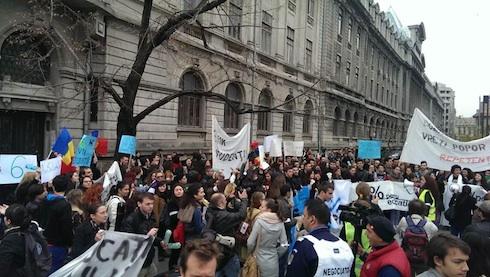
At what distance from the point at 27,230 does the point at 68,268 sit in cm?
71

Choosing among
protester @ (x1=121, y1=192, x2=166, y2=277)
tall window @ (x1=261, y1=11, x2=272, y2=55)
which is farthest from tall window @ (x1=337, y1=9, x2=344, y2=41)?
protester @ (x1=121, y1=192, x2=166, y2=277)

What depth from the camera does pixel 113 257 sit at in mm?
3846

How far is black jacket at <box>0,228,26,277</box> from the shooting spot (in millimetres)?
3799

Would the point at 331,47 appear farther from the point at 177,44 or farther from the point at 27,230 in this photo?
the point at 27,230

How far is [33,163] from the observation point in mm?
7117

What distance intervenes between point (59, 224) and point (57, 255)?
1.11 ft

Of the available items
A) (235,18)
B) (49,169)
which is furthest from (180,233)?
(235,18)

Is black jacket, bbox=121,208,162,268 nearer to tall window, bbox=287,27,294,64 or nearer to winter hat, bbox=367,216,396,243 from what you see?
winter hat, bbox=367,216,396,243

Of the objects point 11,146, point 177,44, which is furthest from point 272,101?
point 11,146

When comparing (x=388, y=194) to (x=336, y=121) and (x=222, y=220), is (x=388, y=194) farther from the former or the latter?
(x=336, y=121)

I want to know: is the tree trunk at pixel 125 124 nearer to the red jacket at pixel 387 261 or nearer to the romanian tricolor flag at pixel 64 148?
the romanian tricolor flag at pixel 64 148

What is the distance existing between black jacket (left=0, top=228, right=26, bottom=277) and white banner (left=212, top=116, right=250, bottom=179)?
19.5ft

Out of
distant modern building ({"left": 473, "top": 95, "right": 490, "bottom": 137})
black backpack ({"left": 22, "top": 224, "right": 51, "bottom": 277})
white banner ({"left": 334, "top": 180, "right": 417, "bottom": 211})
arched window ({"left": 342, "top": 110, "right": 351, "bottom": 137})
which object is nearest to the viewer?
black backpack ({"left": 22, "top": 224, "right": 51, "bottom": 277})

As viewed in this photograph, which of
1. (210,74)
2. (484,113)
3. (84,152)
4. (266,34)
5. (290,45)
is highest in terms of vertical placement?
(290,45)
